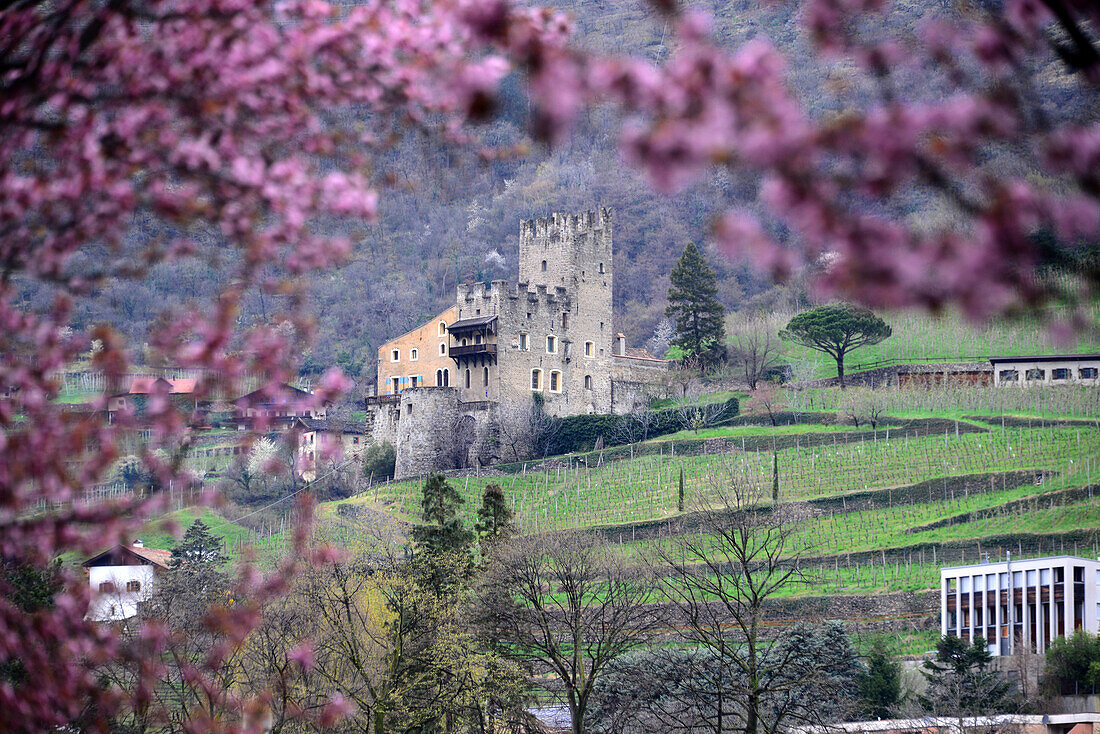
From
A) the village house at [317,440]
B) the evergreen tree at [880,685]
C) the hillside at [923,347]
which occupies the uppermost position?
the hillside at [923,347]

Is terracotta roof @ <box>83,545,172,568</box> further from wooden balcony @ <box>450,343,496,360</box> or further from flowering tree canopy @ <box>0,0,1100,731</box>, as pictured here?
flowering tree canopy @ <box>0,0,1100,731</box>

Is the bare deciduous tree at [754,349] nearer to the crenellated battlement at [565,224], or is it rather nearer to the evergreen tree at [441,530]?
the crenellated battlement at [565,224]

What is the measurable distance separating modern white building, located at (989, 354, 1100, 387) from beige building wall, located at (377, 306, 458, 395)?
2962 centimetres

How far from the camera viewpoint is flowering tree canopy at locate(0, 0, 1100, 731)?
2.99 meters

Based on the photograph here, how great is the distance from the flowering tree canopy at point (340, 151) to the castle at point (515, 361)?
174 ft

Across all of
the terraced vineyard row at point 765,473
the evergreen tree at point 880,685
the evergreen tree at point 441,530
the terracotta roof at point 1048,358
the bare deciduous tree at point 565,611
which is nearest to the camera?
the bare deciduous tree at point 565,611

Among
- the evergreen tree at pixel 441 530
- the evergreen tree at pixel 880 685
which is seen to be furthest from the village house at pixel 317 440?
the evergreen tree at pixel 880 685

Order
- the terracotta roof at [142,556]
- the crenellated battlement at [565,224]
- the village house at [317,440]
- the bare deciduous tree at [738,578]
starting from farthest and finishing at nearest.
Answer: the village house at [317,440]
the crenellated battlement at [565,224]
the terracotta roof at [142,556]
the bare deciduous tree at [738,578]

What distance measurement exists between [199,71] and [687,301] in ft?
223

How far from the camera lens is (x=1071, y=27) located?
3047mm

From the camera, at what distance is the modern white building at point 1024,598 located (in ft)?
119

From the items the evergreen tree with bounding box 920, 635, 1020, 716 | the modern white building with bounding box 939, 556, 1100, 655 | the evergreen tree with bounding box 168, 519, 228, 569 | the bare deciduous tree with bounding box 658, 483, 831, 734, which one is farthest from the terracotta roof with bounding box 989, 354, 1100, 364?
the evergreen tree with bounding box 168, 519, 228, 569

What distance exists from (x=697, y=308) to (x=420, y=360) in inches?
717

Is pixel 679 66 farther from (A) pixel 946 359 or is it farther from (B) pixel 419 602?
(A) pixel 946 359
